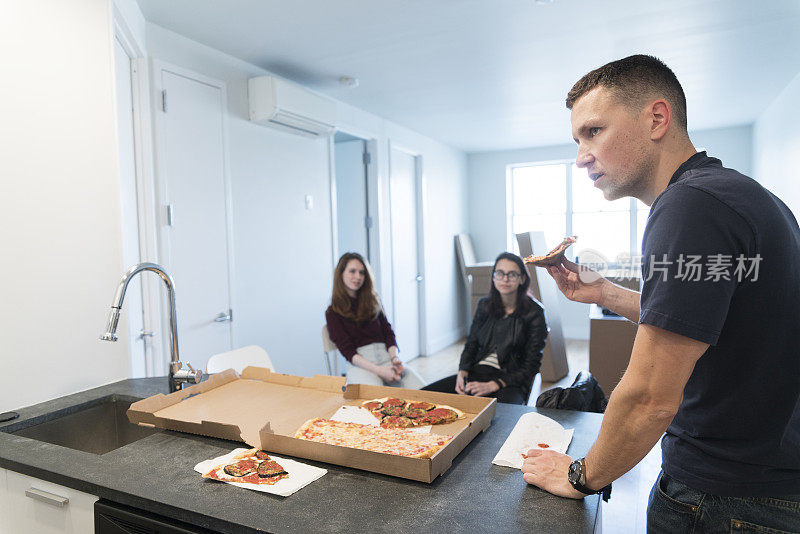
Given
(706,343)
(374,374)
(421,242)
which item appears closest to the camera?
(706,343)

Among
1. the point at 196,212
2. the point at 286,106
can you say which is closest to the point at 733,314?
the point at 196,212

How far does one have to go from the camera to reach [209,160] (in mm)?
3121

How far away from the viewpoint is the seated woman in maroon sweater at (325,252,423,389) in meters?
3.19

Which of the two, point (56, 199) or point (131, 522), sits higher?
point (56, 199)

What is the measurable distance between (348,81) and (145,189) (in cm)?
179

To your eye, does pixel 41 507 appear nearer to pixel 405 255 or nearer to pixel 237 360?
pixel 237 360

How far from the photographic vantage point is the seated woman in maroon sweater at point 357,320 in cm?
319

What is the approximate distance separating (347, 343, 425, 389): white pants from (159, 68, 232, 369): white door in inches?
32.5

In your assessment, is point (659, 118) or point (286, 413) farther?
point (286, 413)

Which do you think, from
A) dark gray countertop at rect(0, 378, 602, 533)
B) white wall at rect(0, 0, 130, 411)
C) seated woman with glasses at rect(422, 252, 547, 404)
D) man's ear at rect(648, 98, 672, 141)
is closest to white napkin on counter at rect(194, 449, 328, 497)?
dark gray countertop at rect(0, 378, 602, 533)

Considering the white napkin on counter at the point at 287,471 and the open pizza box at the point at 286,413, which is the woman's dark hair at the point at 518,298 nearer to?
the open pizza box at the point at 286,413

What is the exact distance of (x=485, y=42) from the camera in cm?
317

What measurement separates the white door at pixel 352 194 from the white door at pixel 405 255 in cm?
35

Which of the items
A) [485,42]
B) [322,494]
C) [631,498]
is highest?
[485,42]
